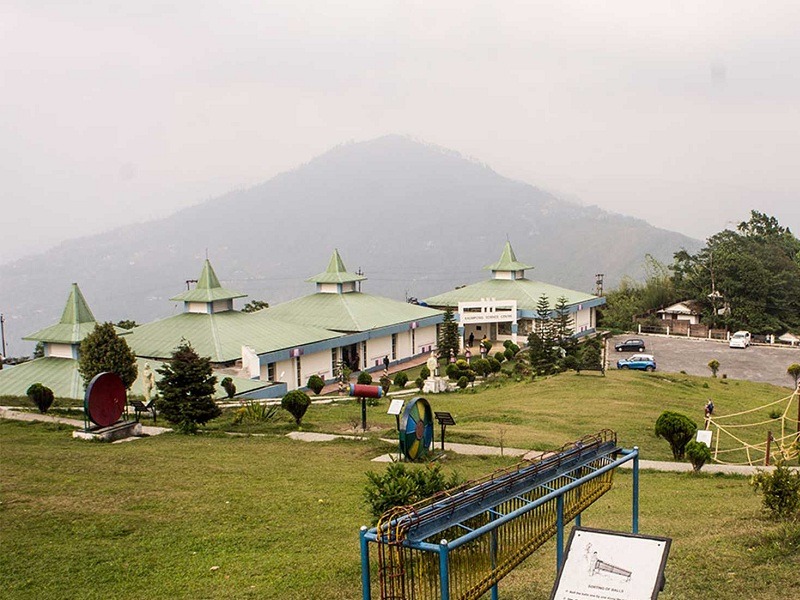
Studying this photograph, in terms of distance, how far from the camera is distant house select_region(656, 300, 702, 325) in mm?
60969

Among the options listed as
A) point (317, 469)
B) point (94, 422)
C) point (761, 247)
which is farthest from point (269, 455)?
point (761, 247)

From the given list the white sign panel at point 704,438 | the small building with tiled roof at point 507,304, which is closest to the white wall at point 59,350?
the white sign panel at point 704,438

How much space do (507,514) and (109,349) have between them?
68.0 feet

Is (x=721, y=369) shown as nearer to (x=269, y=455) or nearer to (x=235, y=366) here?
(x=235, y=366)

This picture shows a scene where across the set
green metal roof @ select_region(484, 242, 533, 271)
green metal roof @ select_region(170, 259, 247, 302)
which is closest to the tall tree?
green metal roof @ select_region(484, 242, 533, 271)

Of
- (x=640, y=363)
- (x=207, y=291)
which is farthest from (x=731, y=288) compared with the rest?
(x=207, y=291)

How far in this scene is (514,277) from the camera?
59750 mm

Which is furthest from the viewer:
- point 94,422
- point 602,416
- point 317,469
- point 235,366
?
point 235,366

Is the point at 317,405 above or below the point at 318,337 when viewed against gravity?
below

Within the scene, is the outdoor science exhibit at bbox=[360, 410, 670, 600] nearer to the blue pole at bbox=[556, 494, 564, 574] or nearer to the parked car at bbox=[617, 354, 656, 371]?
→ the blue pole at bbox=[556, 494, 564, 574]

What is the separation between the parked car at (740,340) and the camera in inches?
2042

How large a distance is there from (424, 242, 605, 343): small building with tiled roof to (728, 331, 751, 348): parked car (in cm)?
1003

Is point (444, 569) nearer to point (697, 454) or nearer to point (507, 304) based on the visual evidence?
point (697, 454)

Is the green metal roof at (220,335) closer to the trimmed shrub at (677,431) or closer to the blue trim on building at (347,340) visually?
the blue trim on building at (347,340)
